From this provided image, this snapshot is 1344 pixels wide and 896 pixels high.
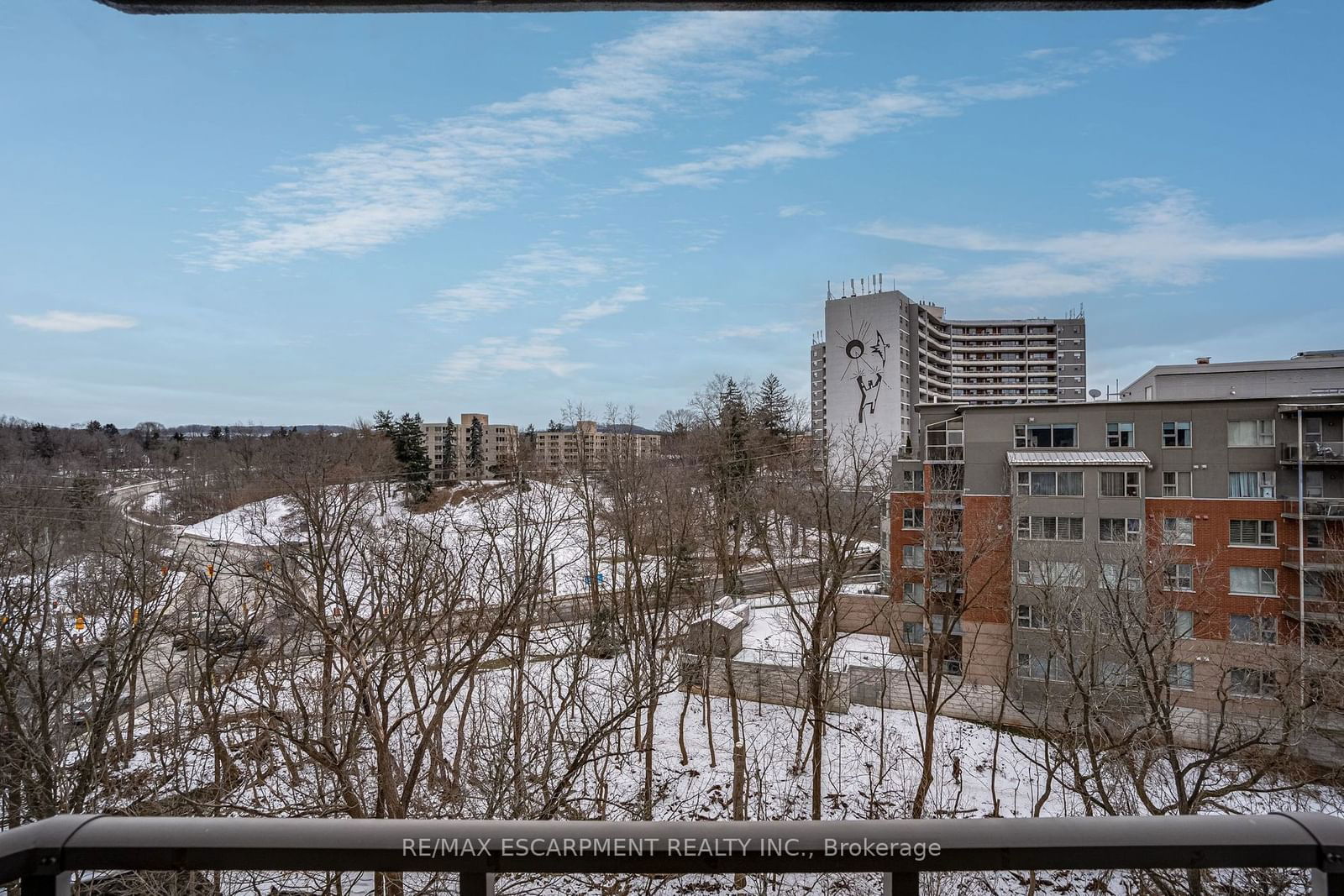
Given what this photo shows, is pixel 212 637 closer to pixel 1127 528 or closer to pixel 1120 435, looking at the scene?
pixel 1127 528

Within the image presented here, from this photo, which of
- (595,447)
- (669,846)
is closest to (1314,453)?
(595,447)

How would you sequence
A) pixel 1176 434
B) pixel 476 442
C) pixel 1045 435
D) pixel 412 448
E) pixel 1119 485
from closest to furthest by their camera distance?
pixel 1119 485 < pixel 1176 434 < pixel 1045 435 < pixel 412 448 < pixel 476 442

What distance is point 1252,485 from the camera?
482 inches

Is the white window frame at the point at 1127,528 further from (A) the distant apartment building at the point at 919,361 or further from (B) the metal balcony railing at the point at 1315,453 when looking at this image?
(A) the distant apartment building at the point at 919,361

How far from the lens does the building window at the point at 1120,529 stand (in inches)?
487

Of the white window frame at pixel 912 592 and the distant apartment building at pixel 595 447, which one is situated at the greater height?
the distant apartment building at pixel 595 447

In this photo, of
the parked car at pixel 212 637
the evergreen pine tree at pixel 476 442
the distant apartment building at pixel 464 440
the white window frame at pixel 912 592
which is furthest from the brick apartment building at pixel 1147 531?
the evergreen pine tree at pixel 476 442

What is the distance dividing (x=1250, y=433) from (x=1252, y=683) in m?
4.44

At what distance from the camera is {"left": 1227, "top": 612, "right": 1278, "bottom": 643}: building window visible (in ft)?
36.2

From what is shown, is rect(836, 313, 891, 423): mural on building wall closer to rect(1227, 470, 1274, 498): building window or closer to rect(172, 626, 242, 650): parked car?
rect(1227, 470, 1274, 498): building window

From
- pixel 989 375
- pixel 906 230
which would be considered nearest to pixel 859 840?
pixel 906 230

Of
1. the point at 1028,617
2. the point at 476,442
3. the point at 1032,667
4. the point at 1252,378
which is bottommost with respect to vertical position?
the point at 1032,667

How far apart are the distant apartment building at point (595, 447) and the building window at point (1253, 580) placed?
12002 mm

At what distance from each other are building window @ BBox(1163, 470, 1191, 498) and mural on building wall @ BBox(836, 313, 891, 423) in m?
16.6
